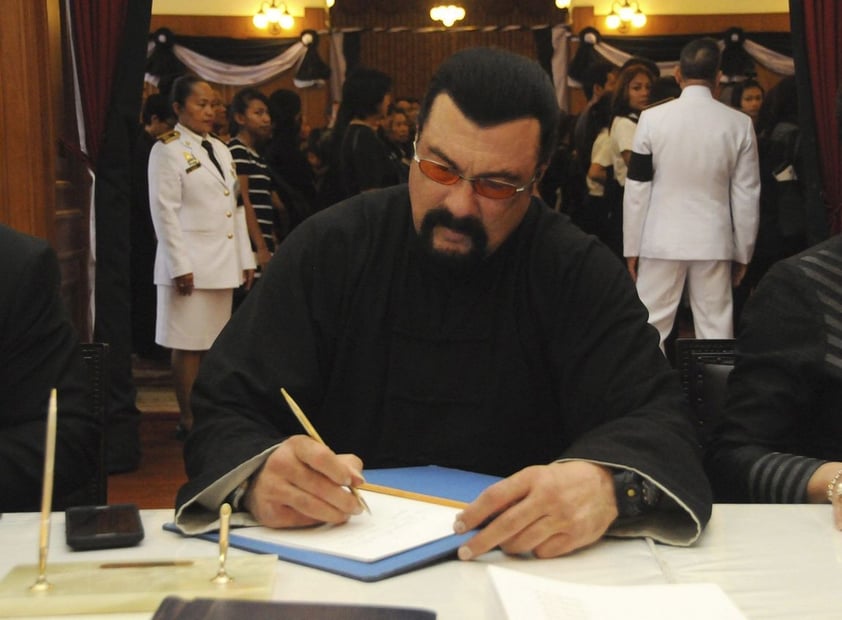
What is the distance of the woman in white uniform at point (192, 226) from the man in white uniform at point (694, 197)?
194 cm

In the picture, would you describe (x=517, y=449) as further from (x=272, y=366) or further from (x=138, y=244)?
(x=138, y=244)

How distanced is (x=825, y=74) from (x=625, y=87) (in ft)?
5.00

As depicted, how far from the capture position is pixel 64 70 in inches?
188

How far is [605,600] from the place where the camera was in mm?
1211

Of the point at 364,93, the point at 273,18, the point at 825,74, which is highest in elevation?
the point at 273,18

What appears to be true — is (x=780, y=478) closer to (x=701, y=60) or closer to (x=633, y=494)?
(x=633, y=494)

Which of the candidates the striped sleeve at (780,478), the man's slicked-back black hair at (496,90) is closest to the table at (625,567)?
the striped sleeve at (780,478)

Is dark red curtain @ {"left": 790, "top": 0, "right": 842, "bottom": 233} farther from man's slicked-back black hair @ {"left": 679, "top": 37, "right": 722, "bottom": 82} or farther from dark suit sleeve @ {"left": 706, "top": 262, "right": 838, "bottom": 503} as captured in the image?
dark suit sleeve @ {"left": 706, "top": 262, "right": 838, "bottom": 503}

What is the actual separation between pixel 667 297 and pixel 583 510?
416 cm

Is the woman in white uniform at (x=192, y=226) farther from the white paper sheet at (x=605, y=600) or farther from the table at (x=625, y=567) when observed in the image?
the white paper sheet at (x=605, y=600)

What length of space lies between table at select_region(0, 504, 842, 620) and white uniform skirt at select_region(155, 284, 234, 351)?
3.54 metres

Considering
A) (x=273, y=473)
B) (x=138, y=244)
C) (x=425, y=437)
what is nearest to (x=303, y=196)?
(x=138, y=244)

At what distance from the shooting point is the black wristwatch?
154 centimetres

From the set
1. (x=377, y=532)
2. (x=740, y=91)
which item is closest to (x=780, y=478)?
(x=377, y=532)
